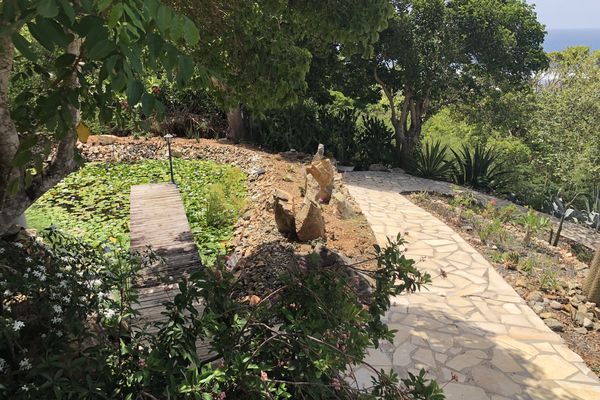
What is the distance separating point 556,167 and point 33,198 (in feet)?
39.7

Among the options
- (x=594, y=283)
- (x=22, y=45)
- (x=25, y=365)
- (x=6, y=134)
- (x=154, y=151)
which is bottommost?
(x=594, y=283)

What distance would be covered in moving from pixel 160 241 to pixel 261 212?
1.92 meters

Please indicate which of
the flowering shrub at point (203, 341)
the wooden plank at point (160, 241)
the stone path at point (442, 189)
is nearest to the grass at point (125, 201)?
the wooden plank at point (160, 241)

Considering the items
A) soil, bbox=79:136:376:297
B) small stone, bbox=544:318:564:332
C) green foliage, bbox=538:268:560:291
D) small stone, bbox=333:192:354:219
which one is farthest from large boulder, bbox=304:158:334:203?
small stone, bbox=544:318:564:332

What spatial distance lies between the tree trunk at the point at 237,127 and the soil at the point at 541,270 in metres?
5.68

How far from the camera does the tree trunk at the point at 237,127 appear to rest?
40.1 feet

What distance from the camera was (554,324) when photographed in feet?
16.8

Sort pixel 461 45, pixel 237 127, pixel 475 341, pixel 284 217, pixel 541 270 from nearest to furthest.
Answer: pixel 475 341 < pixel 284 217 < pixel 541 270 < pixel 461 45 < pixel 237 127

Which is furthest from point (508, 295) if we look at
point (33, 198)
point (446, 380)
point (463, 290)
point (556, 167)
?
point (556, 167)

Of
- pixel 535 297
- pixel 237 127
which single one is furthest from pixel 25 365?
pixel 237 127

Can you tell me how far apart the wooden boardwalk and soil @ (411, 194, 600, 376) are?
14.6 ft

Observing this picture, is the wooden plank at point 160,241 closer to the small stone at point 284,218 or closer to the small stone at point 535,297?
the small stone at point 284,218

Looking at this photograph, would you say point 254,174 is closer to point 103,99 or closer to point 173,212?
point 173,212

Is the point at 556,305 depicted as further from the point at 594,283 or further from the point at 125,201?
the point at 125,201
